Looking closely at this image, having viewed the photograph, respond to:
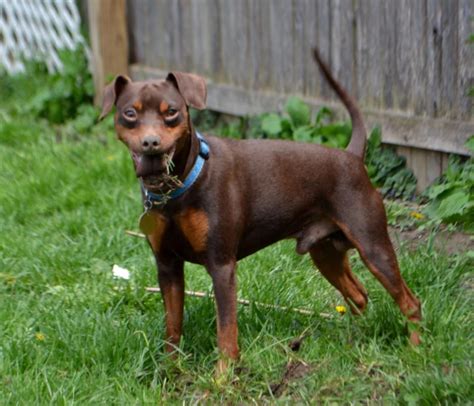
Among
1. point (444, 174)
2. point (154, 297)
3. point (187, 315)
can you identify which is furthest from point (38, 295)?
point (444, 174)

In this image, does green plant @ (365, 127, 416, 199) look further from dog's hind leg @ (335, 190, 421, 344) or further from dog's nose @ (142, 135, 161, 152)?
dog's nose @ (142, 135, 161, 152)

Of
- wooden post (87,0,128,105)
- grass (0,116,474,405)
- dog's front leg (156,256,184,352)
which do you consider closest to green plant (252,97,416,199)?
grass (0,116,474,405)

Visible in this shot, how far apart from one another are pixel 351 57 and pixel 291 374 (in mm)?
3272

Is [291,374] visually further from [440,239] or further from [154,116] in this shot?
[440,239]

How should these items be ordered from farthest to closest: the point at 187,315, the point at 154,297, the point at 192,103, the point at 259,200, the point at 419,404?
1. the point at 154,297
2. the point at 187,315
3. the point at 259,200
4. the point at 192,103
5. the point at 419,404

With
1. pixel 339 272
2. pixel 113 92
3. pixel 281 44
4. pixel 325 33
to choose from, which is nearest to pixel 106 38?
pixel 281 44

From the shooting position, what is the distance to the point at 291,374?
14.4 feet

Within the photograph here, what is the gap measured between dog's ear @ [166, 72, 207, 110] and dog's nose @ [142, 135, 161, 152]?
0.29 metres

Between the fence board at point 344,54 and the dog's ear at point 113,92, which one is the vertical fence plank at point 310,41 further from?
the dog's ear at point 113,92

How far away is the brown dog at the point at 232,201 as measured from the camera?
427cm

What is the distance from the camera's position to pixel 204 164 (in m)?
4.46

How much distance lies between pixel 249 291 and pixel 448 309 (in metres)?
0.99

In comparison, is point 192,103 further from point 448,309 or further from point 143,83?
point 448,309

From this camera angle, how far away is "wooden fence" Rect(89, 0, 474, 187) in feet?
20.7
